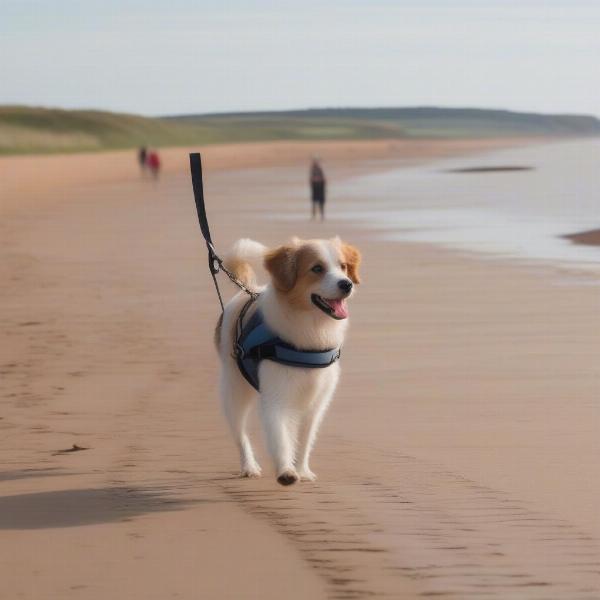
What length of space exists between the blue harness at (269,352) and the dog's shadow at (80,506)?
0.73 meters

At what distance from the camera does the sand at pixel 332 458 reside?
5562 millimetres

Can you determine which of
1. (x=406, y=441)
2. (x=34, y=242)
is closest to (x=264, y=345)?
(x=406, y=441)

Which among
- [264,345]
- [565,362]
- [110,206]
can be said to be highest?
[264,345]

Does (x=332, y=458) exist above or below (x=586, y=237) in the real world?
above

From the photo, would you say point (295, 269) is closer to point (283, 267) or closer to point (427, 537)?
point (283, 267)

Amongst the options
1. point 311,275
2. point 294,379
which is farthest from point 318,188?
point 311,275

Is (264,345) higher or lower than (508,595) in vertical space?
higher

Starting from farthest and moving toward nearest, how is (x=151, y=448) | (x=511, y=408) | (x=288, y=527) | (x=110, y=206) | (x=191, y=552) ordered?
(x=110, y=206) < (x=511, y=408) < (x=151, y=448) < (x=288, y=527) < (x=191, y=552)

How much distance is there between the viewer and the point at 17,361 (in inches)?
442

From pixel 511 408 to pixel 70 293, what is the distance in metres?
8.11

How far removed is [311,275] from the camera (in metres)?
6.69

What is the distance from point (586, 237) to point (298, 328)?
18.3 meters

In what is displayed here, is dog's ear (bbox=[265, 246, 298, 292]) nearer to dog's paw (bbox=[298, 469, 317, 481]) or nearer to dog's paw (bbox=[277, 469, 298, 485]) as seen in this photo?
dog's paw (bbox=[277, 469, 298, 485])

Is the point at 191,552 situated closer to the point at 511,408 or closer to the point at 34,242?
the point at 511,408
